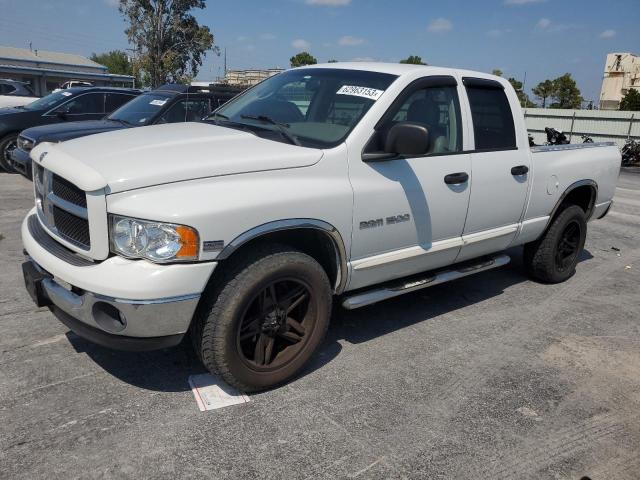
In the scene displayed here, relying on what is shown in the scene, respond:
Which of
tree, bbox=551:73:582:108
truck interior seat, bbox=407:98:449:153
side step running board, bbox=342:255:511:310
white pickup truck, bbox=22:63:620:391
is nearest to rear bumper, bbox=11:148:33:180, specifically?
white pickup truck, bbox=22:63:620:391

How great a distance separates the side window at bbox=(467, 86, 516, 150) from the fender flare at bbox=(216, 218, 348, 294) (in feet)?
5.26

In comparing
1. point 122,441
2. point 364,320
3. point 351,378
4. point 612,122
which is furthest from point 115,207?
point 612,122

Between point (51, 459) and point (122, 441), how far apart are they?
1.06 feet

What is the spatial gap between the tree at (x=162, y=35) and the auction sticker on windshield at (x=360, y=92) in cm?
4378

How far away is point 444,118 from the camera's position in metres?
4.24

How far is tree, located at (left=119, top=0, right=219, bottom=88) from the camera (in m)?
44.6

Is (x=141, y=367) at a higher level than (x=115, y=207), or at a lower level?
lower

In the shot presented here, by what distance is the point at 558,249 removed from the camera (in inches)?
224

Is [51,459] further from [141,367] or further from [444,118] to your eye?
[444,118]

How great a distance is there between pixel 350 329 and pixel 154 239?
6.67 feet

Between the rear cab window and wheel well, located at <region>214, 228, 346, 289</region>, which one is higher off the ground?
the rear cab window

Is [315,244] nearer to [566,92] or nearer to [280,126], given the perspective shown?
[280,126]

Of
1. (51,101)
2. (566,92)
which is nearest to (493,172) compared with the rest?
(51,101)

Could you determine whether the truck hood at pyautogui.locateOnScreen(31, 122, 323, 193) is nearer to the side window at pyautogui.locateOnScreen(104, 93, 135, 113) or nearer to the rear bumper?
the rear bumper
